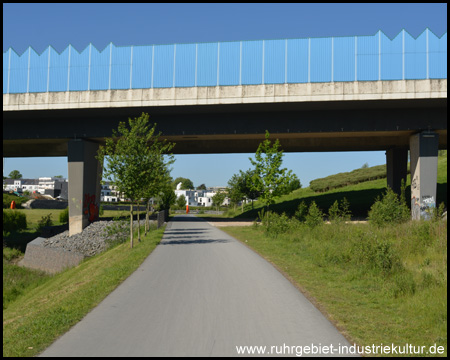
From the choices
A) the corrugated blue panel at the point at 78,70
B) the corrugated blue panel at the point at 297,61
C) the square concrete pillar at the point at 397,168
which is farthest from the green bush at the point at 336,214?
the corrugated blue panel at the point at 78,70

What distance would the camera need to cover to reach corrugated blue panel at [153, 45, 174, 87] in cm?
2622

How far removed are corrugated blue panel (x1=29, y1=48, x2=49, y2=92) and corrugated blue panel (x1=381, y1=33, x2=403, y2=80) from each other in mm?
22231

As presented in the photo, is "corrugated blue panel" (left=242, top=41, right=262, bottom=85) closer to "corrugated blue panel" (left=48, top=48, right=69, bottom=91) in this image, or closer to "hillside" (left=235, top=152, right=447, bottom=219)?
"corrugated blue panel" (left=48, top=48, right=69, bottom=91)

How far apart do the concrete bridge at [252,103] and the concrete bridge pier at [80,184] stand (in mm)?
76

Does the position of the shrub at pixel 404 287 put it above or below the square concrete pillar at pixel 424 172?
below

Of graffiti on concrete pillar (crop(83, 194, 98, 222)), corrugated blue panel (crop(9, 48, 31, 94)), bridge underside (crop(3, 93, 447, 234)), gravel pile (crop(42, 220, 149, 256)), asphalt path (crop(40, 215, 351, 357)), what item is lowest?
gravel pile (crop(42, 220, 149, 256))

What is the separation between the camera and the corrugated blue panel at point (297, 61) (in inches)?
984

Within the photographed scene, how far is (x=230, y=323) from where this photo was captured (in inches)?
244

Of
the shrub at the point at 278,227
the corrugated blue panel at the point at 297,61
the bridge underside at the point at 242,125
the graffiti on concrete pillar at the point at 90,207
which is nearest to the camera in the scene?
the shrub at the point at 278,227

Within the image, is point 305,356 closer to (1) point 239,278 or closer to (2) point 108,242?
(1) point 239,278

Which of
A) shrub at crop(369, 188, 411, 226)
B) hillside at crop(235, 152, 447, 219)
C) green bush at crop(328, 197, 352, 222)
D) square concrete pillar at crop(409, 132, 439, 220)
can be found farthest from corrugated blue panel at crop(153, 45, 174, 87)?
hillside at crop(235, 152, 447, 219)

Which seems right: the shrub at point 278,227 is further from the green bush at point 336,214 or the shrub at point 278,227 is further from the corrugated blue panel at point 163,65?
the corrugated blue panel at point 163,65

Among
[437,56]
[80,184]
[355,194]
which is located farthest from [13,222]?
[355,194]

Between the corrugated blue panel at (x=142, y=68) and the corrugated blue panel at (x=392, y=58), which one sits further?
the corrugated blue panel at (x=142, y=68)
